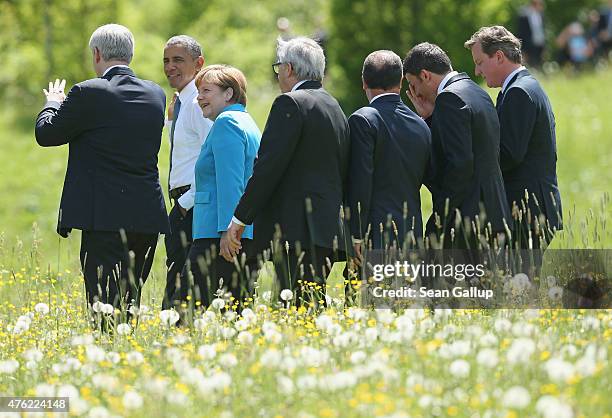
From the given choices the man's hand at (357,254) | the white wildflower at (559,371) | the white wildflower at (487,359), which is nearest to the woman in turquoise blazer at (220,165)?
the man's hand at (357,254)

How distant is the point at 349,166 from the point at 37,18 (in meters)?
15.4

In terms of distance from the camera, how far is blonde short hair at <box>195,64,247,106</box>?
6.81 metres

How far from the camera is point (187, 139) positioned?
7352mm

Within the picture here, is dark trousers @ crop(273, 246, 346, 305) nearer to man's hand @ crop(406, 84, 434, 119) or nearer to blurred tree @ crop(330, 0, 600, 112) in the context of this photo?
man's hand @ crop(406, 84, 434, 119)

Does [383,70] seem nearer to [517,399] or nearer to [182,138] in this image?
[182,138]

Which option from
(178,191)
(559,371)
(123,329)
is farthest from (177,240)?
(559,371)

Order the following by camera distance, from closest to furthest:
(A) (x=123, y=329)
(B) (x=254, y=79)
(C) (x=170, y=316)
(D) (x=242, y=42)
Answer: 1. (C) (x=170, y=316)
2. (A) (x=123, y=329)
3. (B) (x=254, y=79)
4. (D) (x=242, y=42)

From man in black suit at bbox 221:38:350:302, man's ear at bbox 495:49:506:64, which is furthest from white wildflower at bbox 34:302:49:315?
man's ear at bbox 495:49:506:64

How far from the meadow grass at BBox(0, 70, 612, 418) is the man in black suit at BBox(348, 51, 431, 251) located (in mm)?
556

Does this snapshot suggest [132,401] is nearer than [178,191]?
Yes

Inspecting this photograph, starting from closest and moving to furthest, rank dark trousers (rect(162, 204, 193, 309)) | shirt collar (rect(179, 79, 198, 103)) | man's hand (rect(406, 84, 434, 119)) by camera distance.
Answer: man's hand (rect(406, 84, 434, 119)) < dark trousers (rect(162, 204, 193, 309)) < shirt collar (rect(179, 79, 198, 103))

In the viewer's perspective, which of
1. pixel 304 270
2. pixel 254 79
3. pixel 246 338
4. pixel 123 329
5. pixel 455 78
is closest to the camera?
pixel 246 338

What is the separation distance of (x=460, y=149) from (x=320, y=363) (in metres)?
2.06

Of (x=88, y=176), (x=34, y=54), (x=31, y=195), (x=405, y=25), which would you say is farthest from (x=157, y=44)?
(x=88, y=176)
